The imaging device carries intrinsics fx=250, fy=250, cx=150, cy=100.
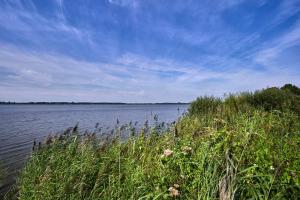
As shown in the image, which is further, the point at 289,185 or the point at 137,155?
the point at 137,155

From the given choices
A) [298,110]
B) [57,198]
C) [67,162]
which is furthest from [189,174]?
[298,110]

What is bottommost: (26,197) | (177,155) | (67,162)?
(26,197)

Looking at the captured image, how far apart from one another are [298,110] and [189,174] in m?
11.0

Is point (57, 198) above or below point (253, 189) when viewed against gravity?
below

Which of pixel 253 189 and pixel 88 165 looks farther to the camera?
pixel 88 165

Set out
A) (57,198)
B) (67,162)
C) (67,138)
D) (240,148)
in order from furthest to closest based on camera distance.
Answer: (67,138) < (67,162) < (57,198) < (240,148)

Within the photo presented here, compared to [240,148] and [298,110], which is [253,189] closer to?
[240,148]

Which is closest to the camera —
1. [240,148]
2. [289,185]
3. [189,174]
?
[289,185]

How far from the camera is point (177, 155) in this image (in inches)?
148

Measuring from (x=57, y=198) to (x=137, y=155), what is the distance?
2.31m

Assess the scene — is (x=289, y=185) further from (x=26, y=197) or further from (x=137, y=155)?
(x=26, y=197)

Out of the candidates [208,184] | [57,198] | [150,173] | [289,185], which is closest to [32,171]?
[57,198]

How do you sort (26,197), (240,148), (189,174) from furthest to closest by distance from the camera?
Result: (26,197) < (240,148) < (189,174)

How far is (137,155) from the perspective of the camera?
6.55m
